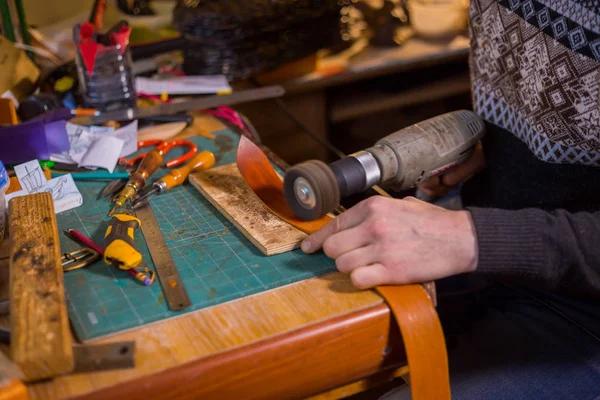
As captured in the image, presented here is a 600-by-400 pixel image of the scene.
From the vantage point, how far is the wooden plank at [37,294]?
58cm

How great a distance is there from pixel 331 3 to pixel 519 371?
1091mm

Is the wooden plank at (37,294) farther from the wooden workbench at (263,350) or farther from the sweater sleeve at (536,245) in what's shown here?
the sweater sleeve at (536,245)

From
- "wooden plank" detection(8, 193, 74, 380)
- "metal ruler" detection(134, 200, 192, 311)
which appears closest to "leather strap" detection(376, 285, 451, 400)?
"metal ruler" detection(134, 200, 192, 311)

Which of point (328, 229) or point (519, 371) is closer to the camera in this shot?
point (328, 229)

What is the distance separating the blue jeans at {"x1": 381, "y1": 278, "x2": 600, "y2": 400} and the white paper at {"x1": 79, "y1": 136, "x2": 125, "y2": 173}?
56cm

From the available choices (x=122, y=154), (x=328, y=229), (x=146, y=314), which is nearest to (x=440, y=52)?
(x=122, y=154)

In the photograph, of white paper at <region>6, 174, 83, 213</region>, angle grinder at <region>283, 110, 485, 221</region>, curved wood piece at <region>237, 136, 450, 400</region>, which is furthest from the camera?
white paper at <region>6, 174, 83, 213</region>

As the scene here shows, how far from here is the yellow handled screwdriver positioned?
934 mm

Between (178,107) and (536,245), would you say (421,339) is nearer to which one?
(536,245)

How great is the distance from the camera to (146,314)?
2.22ft

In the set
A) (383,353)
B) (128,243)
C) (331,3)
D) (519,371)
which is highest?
(331,3)

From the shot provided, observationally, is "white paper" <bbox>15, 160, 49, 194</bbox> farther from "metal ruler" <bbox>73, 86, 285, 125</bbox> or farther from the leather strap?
the leather strap

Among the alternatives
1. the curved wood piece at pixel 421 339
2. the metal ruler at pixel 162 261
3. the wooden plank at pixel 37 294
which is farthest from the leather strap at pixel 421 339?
the wooden plank at pixel 37 294

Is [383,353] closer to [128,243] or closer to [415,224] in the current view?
[415,224]
